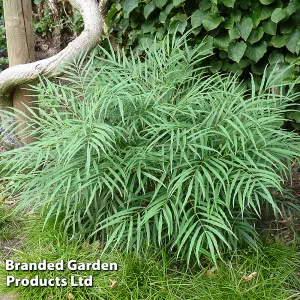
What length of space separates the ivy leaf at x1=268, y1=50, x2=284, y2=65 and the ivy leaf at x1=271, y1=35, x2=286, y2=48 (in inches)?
2.8

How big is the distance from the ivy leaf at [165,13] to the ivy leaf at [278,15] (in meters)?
0.75

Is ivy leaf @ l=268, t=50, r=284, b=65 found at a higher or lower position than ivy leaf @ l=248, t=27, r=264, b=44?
lower

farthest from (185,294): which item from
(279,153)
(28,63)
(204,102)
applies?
(28,63)

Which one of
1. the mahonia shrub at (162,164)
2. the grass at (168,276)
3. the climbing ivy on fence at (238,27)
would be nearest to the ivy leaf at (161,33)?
the climbing ivy on fence at (238,27)

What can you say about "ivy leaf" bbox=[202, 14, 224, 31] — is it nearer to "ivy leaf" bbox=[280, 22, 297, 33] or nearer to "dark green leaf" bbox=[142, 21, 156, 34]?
"ivy leaf" bbox=[280, 22, 297, 33]

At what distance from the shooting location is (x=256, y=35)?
9.62 ft

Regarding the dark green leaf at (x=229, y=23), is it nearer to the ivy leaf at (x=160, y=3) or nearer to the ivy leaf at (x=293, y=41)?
the ivy leaf at (x=293, y=41)

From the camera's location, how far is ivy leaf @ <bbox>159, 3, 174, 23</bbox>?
125 inches

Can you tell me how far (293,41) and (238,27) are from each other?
380 millimetres

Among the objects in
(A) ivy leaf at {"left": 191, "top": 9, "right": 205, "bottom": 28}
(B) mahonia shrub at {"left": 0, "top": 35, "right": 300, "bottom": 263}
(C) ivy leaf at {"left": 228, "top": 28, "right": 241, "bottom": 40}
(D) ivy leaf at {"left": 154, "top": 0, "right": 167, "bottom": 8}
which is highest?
(D) ivy leaf at {"left": 154, "top": 0, "right": 167, "bottom": 8}

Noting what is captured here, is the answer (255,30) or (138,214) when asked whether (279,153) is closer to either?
(138,214)

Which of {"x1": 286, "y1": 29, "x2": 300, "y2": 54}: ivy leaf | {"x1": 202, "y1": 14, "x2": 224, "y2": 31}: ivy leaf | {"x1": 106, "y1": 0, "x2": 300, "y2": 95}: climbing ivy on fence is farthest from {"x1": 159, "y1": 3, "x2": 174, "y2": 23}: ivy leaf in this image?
{"x1": 286, "y1": 29, "x2": 300, "y2": 54}: ivy leaf

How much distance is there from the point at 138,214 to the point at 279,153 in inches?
29.2

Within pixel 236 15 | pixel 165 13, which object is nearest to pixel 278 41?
pixel 236 15
